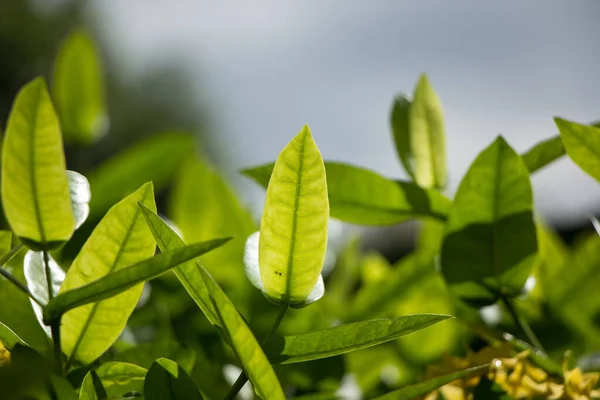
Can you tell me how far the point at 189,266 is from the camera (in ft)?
1.02

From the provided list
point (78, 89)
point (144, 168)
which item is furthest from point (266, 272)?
point (78, 89)

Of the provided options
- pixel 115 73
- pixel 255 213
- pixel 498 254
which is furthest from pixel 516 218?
pixel 115 73

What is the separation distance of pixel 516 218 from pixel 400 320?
148 millimetres

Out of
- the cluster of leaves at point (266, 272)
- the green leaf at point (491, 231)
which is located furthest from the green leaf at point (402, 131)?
the green leaf at point (491, 231)

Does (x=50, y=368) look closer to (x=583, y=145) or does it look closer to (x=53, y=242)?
(x=53, y=242)

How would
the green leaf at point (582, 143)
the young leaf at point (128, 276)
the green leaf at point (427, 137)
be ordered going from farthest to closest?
the green leaf at point (427, 137) → the green leaf at point (582, 143) → the young leaf at point (128, 276)

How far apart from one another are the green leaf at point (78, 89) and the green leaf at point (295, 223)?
56cm

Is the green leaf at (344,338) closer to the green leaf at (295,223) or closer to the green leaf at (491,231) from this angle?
the green leaf at (295,223)

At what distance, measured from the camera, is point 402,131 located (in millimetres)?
552

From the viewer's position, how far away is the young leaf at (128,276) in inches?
10.7

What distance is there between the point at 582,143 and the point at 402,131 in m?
0.18

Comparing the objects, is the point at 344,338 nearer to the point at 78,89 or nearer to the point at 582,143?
the point at 582,143

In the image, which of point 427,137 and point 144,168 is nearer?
point 427,137

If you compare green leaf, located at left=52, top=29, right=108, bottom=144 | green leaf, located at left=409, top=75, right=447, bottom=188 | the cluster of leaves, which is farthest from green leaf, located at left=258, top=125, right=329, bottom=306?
green leaf, located at left=52, top=29, right=108, bottom=144
